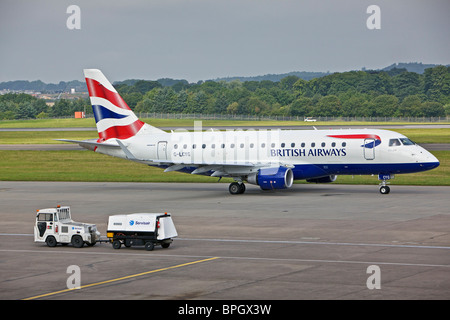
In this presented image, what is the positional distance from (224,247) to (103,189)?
87.3ft

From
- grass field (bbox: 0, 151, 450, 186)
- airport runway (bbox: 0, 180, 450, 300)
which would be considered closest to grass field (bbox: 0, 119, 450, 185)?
grass field (bbox: 0, 151, 450, 186)

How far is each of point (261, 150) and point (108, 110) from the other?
12.4 metres

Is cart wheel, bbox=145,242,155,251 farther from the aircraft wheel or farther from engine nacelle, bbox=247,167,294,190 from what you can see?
the aircraft wheel

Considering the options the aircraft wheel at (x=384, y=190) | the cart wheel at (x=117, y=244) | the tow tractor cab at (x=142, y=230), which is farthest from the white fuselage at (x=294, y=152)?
the cart wheel at (x=117, y=244)

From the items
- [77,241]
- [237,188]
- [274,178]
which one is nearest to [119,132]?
[237,188]

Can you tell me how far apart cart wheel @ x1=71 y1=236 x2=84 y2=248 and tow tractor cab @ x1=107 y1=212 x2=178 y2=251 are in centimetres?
124

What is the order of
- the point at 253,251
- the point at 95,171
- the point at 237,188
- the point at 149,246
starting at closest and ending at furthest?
the point at 253,251
the point at 149,246
the point at 237,188
the point at 95,171

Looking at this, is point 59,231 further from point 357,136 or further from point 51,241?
point 357,136

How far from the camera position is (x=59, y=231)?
29.4 meters

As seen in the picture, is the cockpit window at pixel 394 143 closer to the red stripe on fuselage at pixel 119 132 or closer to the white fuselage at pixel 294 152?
the white fuselage at pixel 294 152

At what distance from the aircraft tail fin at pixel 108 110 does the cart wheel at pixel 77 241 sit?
2533 centimetres

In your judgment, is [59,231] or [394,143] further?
A: [394,143]

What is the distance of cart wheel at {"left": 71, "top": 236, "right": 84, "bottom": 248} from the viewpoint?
2908cm

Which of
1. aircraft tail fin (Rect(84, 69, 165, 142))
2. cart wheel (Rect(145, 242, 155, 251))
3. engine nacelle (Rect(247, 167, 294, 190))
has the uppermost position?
aircraft tail fin (Rect(84, 69, 165, 142))
